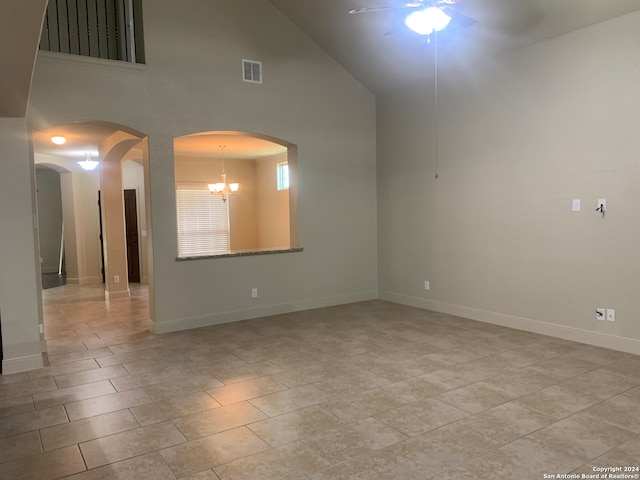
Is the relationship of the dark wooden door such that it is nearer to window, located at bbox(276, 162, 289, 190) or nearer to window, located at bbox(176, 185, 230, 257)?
window, located at bbox(176, 185, 230, 257)

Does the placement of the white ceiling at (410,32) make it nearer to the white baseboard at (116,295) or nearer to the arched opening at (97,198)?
the arched opening at (97,198)

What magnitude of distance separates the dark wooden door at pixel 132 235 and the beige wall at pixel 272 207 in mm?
2874

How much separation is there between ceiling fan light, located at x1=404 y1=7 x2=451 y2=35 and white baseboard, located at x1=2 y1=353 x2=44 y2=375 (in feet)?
14.1

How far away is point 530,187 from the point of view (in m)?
4.88

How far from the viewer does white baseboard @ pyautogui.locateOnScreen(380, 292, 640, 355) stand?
13.9 feet

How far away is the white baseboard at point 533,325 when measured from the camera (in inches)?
166

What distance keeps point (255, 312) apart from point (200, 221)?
5.04 metres

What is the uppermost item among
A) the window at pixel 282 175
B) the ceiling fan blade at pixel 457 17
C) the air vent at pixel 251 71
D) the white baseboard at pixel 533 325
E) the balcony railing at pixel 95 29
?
the balcony railing at pixel 95 29

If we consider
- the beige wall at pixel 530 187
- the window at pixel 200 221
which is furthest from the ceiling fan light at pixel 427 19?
the window at pixel 200 221

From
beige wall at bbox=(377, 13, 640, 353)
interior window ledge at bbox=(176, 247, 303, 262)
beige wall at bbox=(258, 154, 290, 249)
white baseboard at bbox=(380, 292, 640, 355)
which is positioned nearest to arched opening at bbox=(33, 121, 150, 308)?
interior window ledge at bbox=(176, 247, 303, 262)

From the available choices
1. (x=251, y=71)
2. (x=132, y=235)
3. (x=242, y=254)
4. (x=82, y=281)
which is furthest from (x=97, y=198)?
(x=251, y=71)

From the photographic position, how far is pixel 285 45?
236 inches

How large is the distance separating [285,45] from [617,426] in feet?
18.0

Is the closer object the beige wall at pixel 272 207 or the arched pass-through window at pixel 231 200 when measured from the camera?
the arched pass-through window at pixel 231 200
